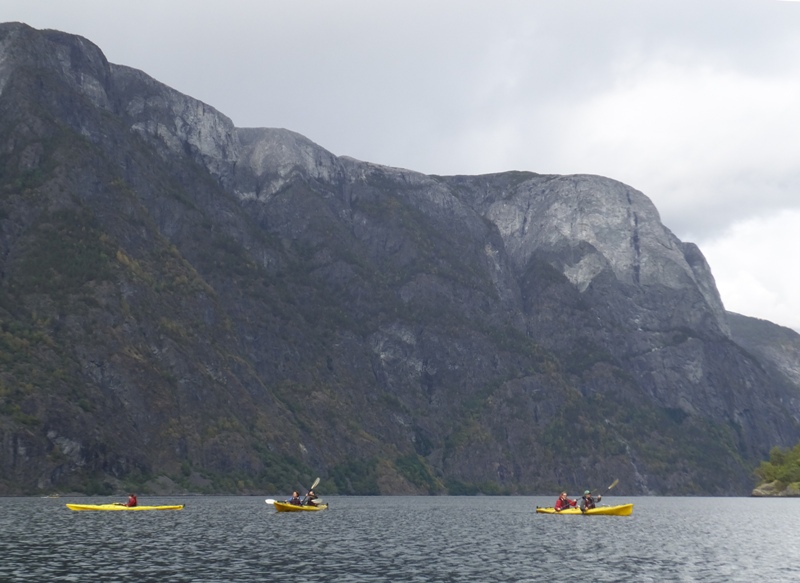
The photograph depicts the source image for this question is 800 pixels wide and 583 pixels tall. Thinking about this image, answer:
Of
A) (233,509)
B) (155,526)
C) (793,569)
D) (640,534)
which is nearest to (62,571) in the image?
(155,526)

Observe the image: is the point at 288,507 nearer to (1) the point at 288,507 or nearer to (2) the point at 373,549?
(1) the point at 288,507

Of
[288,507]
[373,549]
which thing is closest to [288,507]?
[288,507]

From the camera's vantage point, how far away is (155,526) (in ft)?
343

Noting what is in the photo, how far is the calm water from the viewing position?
6494cm

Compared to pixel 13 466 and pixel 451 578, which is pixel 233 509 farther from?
pixel 451 578

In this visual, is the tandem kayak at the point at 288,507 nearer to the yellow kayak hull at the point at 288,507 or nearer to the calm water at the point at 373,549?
the yellow kayak hull at the point at 288,507

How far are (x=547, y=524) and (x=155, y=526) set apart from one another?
1982 inches

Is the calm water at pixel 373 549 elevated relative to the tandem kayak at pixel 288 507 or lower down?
lower down

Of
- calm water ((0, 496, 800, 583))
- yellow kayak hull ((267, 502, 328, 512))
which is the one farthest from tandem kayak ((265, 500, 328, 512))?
calm water ((0, 496, 800, 583))

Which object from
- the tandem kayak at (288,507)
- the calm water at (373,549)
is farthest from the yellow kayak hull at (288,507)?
the calm water at (373,549)

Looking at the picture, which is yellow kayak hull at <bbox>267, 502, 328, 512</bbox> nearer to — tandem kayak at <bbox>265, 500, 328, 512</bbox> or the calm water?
tandem kayak at <bbox>265, 500, 328, 512</bbox>

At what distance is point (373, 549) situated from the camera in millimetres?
81812

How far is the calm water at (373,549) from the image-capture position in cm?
6494

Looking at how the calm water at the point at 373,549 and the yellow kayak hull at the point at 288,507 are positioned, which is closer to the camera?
the calm water at the point at 373,549
